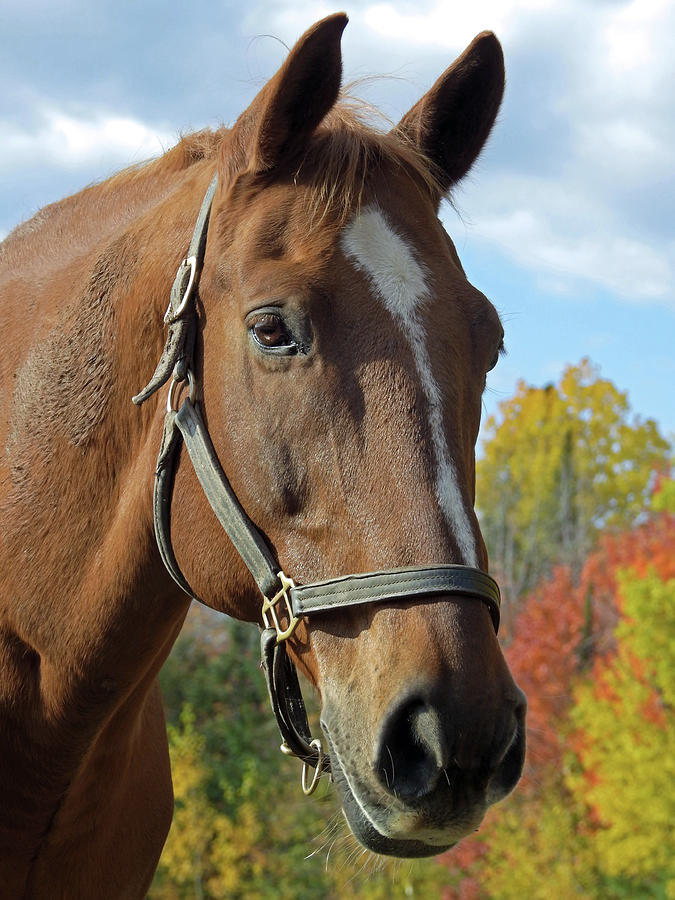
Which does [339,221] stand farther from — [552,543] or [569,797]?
[552,543]

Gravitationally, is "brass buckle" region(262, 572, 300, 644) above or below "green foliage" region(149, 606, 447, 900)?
above

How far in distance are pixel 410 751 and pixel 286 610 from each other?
0.54 metres

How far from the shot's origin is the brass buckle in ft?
8.40

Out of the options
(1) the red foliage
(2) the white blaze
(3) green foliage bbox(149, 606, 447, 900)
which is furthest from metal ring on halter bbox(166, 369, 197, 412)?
(1) the red foliage

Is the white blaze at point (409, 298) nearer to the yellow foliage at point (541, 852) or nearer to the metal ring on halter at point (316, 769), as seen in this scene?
the metal ring on halter at point (316, 769)

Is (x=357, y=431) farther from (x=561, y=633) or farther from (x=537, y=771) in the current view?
(x=561, y=633)

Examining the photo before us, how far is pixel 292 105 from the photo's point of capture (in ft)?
9.35

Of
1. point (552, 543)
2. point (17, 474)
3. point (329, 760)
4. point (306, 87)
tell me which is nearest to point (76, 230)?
point (17, 474)

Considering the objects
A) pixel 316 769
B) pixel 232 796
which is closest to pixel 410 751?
pixel 316 769

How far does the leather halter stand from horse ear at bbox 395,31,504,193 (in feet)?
2.59

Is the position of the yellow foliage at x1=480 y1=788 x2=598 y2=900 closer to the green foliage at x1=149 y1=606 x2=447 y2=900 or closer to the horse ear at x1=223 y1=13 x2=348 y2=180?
the green foliage at x1=149 y1=606 x2=447 y2=900

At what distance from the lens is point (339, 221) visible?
9.02 feet

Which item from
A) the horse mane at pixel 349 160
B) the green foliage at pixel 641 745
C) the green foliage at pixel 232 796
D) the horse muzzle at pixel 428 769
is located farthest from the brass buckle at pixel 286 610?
the green foliage at pixel 232 796

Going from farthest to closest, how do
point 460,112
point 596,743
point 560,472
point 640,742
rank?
point 560,472 → point 596,743 → point 640,742 → point 460,112
